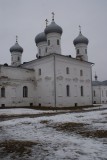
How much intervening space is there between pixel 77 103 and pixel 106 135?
2396cm

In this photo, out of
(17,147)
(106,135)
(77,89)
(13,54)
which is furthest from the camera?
(13,54)

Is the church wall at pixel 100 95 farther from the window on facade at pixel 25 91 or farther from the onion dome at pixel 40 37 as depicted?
the window on facade at pixel 25 91

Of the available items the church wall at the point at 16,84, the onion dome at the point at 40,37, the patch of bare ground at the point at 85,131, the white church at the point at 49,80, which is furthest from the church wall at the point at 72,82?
the patch of bare ground at the point at 85,131

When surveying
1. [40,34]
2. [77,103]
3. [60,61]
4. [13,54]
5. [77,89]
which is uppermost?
[40,34]

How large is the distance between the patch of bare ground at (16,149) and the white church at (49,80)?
71.1 ft

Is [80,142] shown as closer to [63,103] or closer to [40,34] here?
[63,103]

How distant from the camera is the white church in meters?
28.4

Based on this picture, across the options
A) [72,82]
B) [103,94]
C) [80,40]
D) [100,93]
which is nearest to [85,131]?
[72,82]

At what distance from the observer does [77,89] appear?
3180 centimetres

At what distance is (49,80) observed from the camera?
29078mm

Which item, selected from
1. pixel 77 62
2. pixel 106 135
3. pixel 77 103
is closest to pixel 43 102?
pixel 77 103

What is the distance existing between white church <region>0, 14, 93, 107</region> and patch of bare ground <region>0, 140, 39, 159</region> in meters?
21.7

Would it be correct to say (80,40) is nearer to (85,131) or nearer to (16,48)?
(16,48)

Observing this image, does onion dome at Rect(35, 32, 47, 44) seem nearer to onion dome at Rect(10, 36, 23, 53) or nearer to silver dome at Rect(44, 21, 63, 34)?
onion dome at Rect(10, 36, 23, 53)
